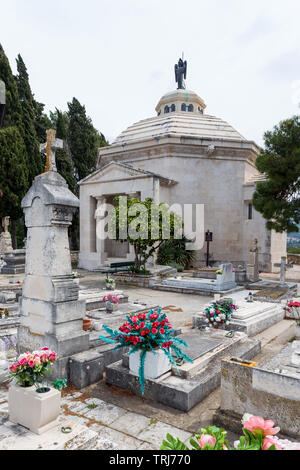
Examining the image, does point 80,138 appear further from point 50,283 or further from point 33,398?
point 33,398

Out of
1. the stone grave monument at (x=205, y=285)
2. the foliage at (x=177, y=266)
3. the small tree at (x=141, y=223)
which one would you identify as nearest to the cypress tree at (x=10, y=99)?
the small tree at (x=141, y=223)

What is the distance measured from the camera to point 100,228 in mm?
25109

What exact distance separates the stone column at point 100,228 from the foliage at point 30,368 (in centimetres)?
2066

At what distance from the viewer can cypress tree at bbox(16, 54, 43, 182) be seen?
30109 millimetres

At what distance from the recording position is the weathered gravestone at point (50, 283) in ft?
18.6

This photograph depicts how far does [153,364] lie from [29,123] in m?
30.9

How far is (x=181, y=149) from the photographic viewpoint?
79.3ft

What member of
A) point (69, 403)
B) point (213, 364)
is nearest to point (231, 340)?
point (213, 364)

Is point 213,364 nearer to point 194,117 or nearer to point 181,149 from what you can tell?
point 181,149

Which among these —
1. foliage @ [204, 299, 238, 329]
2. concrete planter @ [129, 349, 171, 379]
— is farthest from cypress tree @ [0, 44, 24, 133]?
concrete planter @ [129, 349, 171, 379]

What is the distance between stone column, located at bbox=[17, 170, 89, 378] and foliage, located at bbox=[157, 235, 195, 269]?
51.1ft

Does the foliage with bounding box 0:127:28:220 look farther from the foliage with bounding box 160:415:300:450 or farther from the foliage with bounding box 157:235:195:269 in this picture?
the foliage with bounding box 160:415:300:450

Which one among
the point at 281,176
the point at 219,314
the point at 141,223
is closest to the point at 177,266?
the point at 141,223

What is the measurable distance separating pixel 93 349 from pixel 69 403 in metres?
1.47
